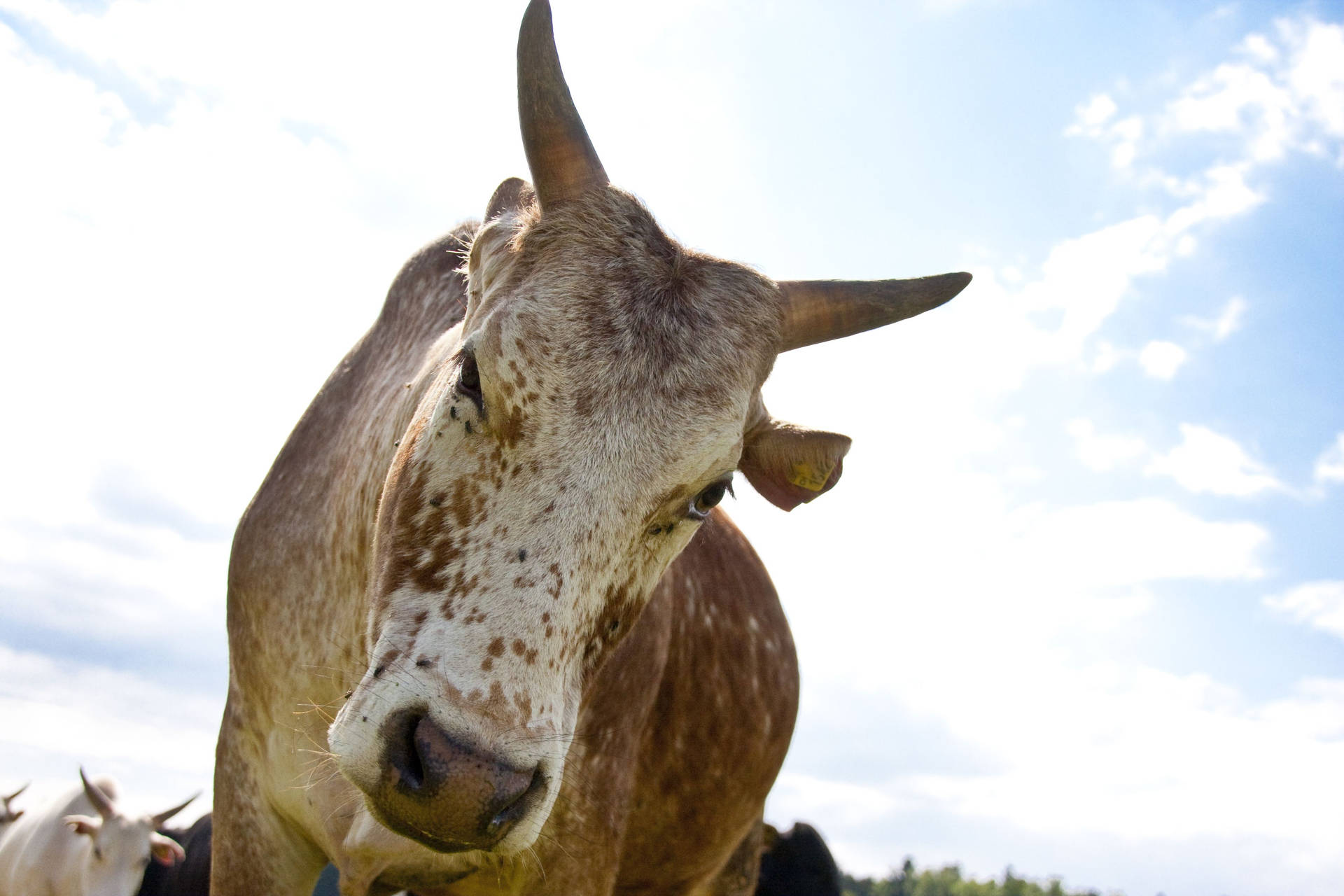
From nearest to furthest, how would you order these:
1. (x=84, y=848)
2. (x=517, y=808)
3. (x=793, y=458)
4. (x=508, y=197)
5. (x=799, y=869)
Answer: (x=517, y=808)
(x=793, y=458)
(x=508, y=197)
(x=799, y=869)
(x=84, y=848)

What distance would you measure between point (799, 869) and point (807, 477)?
23.9ft

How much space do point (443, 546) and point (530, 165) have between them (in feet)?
4.13

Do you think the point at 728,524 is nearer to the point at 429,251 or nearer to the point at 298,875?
the point at 429,251

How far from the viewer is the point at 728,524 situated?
5.84 metres

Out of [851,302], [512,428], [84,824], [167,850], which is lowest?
[167,850]

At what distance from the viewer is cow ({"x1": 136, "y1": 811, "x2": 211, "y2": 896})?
36.5 feet

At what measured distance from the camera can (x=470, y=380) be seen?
9.46 feet

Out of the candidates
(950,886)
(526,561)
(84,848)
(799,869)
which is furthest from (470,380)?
(950,886)

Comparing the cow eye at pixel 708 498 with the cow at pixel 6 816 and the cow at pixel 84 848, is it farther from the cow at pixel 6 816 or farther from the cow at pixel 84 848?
the cow at pixel 6 816

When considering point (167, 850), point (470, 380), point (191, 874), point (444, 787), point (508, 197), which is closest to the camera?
point (444, 787)

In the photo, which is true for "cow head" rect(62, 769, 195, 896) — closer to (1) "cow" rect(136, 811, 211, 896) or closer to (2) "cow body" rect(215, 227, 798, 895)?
(1) "cow" rect(136, 811, 211, 896)

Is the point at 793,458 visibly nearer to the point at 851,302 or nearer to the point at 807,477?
the point at 807,477

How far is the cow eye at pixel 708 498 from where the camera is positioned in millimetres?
3041

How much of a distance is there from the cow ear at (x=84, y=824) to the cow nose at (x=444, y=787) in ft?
37.5
